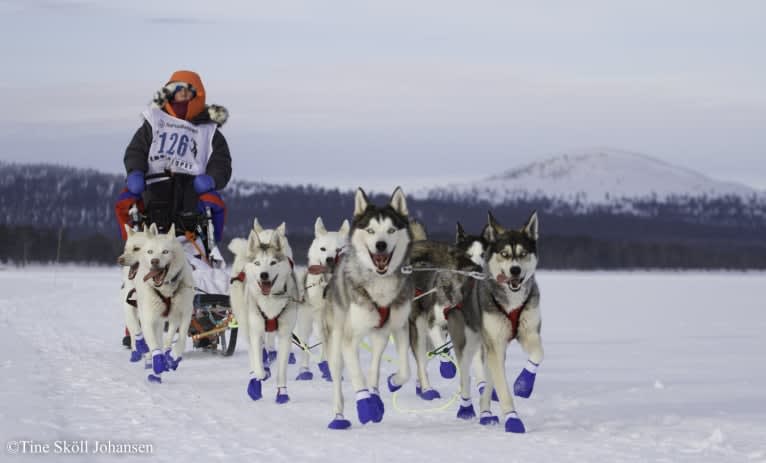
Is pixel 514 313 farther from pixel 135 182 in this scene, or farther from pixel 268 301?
pixel 135 182

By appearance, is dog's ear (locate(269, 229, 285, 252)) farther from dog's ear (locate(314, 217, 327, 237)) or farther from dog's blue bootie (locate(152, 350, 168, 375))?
dog's blue bootie (locate(152, 350, 168, 375))

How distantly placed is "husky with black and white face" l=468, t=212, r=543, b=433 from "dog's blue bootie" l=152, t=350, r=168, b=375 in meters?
2.61

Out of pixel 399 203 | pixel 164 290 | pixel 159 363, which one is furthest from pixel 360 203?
pixel 164 290

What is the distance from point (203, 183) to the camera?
803cm

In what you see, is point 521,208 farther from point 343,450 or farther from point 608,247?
point 343,450

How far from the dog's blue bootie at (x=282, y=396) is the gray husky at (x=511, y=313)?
54.0 inches

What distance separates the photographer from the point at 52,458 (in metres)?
3.94

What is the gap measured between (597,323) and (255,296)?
1044 cm

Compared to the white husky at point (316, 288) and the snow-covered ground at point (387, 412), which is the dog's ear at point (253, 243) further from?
the snow-covered ground at point (387, 412)

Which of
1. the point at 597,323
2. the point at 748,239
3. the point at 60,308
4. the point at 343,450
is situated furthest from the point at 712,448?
the point at 748,239

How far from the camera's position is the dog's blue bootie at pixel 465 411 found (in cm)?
545

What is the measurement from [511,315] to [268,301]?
74.6 inches
